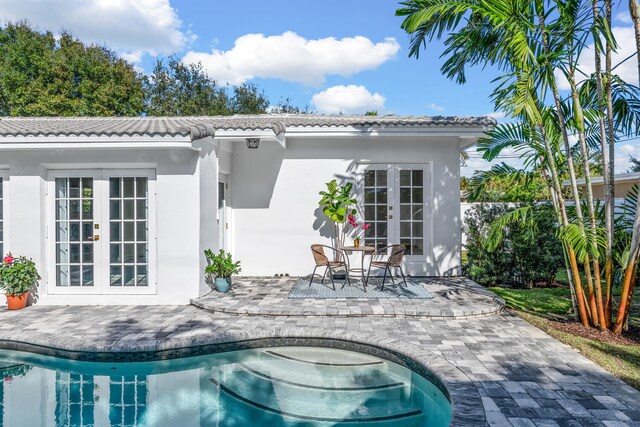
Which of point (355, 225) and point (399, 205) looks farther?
point (399, 205)

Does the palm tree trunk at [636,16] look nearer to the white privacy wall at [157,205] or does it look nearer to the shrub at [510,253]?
the shrub at [510,253]

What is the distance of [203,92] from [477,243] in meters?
30.1

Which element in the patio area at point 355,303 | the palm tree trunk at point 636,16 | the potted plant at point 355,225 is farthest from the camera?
the potted plant at point 355,225

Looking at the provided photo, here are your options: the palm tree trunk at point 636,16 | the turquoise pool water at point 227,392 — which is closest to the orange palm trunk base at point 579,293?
the palm tree trunk at point 636,16

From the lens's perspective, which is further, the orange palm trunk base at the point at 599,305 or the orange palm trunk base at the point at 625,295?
the orange palm trunk base at the point at 599,305

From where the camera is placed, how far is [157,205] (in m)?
8.48

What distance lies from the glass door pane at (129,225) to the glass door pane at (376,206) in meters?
5.40

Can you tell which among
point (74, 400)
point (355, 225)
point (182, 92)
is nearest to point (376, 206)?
point (355, 225)

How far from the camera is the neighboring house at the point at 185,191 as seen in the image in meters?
8.42

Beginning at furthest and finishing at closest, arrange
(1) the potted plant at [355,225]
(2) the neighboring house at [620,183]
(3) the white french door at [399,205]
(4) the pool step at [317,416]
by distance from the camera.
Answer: (2) the neighboring house at [620,183], (3) the white french door at [399,205], (1) the potted plant at [355,225], (4) the pool step at [317,416]

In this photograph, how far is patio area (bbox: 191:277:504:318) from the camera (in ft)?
25.2

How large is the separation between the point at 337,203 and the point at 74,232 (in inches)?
230

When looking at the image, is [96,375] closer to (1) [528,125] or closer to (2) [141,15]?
(1) [528,125]

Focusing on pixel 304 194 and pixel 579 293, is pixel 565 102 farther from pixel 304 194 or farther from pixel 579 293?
pixel 304 194
